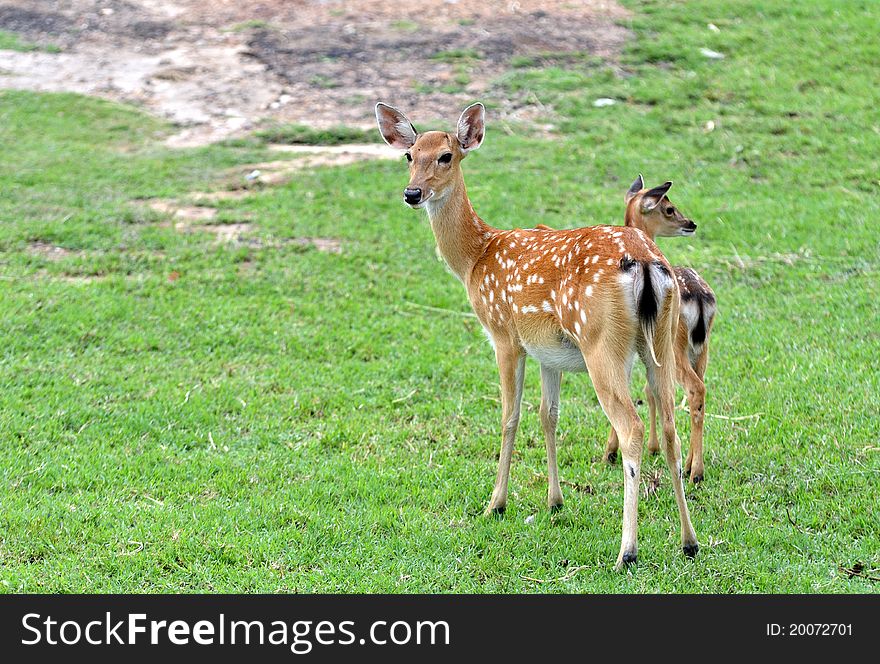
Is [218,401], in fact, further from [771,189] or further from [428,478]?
[771,189]

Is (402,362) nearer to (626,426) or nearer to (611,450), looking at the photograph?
(611,450)

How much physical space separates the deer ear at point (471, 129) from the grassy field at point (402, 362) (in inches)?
80.8

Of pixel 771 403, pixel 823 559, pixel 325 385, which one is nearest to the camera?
pixel 823 559

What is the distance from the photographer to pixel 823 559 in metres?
5.66

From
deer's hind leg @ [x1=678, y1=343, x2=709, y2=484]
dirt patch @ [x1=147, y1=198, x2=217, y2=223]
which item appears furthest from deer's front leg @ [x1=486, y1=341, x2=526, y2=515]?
dirt patch @ [x1=147, y1=198, x2=217, y2=223]

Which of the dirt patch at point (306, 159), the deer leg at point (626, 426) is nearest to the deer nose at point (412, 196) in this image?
the deer leg at point (626, 426)

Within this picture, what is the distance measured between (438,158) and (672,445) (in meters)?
2.49

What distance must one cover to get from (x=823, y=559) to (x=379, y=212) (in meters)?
7.11

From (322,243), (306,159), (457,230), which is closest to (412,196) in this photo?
(457,230)

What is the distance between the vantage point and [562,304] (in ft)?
19.1

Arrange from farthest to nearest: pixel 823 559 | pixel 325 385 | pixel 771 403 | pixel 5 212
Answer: pixel 5 212 → pixel 325 385 → pixel 771 403 → pixel 823 559

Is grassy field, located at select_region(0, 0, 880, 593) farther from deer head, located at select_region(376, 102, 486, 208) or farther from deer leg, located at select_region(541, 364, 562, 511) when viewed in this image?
deer head, located at select_region(376, 102, 486, 208)

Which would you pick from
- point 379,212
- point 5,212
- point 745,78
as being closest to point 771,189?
point 745,78
